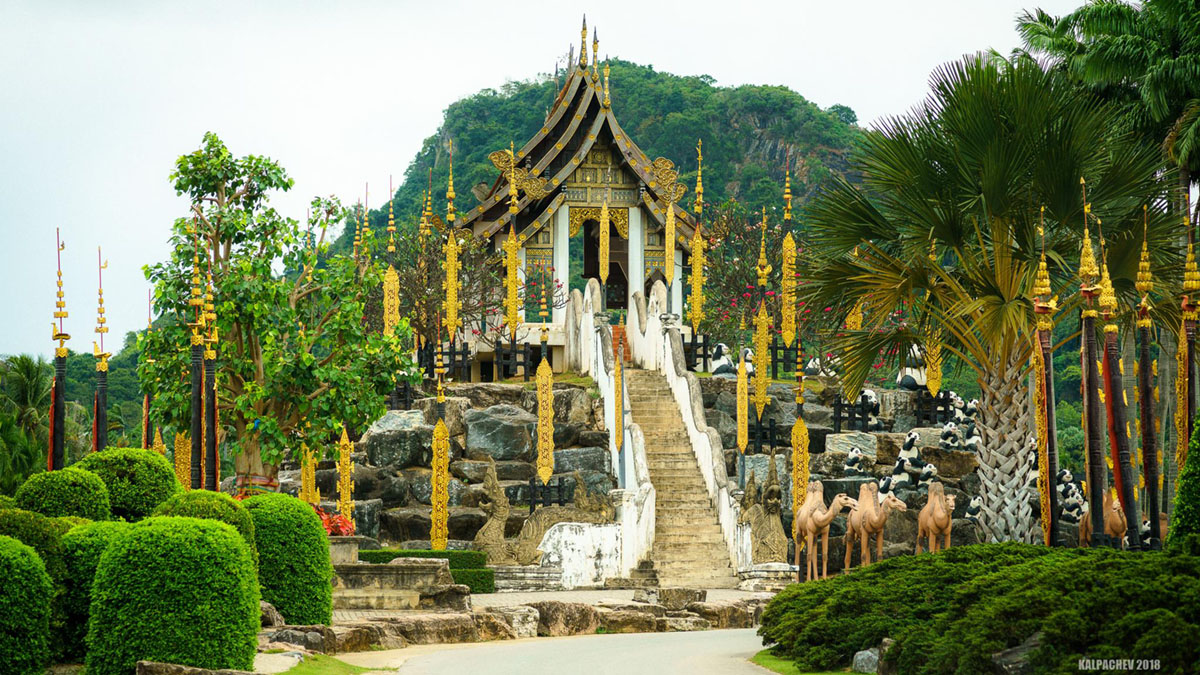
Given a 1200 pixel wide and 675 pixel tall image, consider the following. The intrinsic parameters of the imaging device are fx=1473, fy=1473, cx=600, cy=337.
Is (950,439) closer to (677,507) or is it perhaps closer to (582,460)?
Result: (677,507)

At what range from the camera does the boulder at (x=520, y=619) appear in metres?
18.5

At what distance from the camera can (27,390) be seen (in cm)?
3328

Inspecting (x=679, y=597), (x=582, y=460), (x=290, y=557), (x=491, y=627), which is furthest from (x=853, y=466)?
(x=290, y=557)

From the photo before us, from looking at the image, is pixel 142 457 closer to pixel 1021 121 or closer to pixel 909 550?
pixel 1021 121

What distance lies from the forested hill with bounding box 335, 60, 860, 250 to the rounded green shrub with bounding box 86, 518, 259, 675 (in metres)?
56.3

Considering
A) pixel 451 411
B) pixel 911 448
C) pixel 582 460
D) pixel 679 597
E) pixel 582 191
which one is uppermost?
pixel 582 191

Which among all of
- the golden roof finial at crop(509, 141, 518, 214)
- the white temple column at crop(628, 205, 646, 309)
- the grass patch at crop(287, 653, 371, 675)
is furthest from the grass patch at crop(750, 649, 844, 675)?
the white temple column at crop(628, 205, 646, 309)

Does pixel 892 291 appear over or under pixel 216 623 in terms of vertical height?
over

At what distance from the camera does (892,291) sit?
56.3ft

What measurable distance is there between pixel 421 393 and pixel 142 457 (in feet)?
62.7

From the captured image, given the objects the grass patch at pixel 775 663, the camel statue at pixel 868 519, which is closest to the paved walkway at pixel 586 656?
the grass patch at pixel 775 663

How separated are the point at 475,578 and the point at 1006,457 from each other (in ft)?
32.0

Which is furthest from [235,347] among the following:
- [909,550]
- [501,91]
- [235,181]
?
[501,91]

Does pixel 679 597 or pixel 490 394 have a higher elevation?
pixel 490 394
